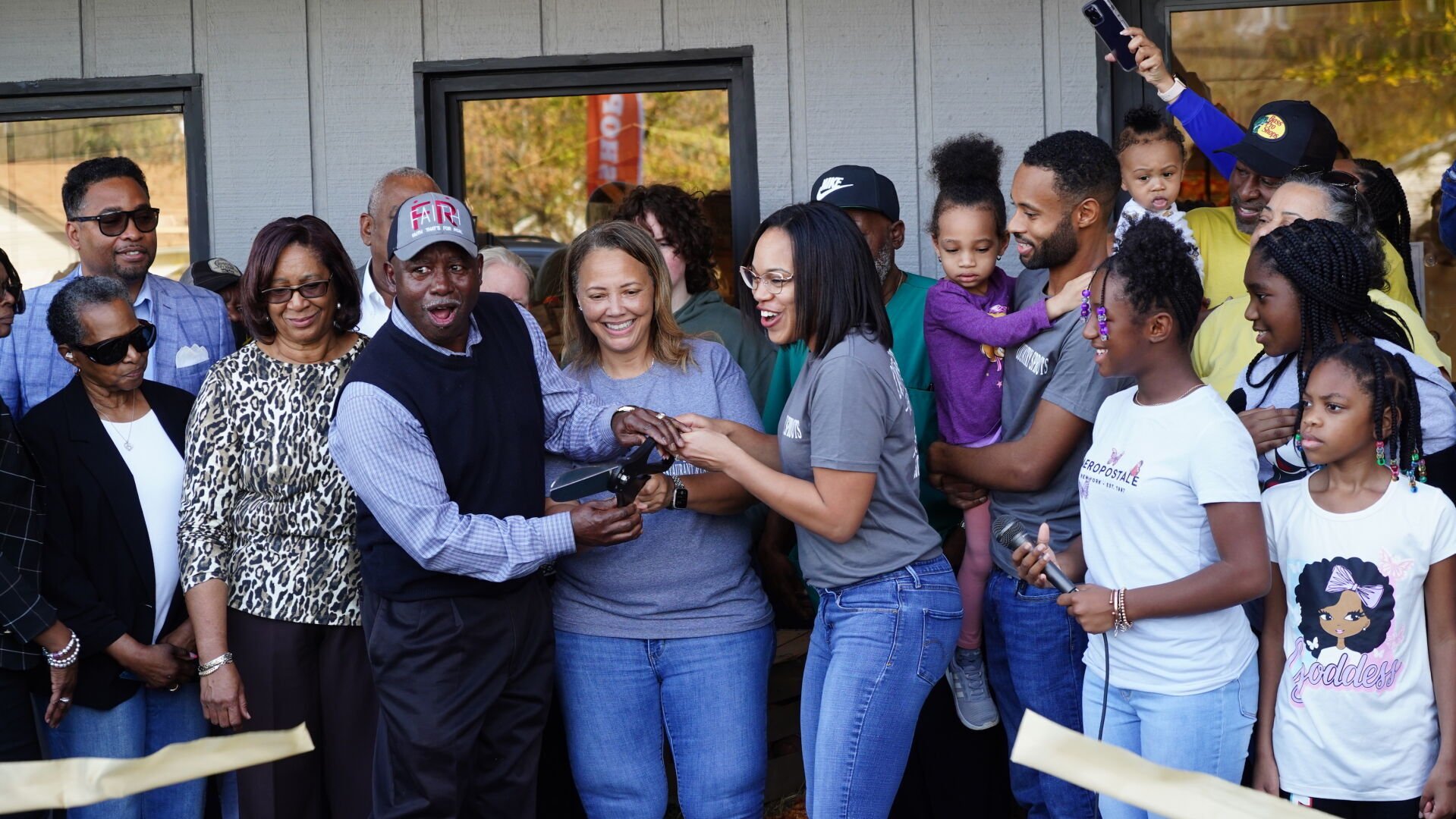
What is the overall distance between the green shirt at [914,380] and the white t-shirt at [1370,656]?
→ 3.81ft

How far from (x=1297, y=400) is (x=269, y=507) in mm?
2407

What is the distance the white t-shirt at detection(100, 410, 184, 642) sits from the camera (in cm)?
353

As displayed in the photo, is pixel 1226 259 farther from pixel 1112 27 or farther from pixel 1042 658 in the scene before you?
pixel 1042 658

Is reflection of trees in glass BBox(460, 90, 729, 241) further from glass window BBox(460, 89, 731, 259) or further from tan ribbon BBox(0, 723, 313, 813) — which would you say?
tan ribbon BBox(0, 723, 313, 813)

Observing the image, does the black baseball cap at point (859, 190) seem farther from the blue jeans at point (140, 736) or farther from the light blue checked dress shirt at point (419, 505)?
the blue jeans at point (140, 736)

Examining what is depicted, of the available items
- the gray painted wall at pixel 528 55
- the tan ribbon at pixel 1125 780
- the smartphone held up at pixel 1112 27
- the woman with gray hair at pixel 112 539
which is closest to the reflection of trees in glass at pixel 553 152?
the gray painted wall at pixel 528 55

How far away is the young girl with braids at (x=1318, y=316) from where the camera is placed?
9.52 feet

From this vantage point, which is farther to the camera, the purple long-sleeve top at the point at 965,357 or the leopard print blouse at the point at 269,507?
the purple long-sleeve top at the point at 965,357

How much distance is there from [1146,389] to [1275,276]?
407mm

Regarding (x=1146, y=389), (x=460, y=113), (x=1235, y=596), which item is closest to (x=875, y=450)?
(x=1146, y=389)

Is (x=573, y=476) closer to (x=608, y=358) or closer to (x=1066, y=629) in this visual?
(x=608, y=358)

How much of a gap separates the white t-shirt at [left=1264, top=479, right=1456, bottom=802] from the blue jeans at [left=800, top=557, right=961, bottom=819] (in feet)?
2.49

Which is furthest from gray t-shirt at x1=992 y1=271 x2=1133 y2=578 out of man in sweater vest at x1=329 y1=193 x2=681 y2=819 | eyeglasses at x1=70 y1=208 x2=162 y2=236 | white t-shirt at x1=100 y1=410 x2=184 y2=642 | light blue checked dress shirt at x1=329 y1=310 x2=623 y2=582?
eyeglasses at x1=70 y1=208 x2=162 y2=236

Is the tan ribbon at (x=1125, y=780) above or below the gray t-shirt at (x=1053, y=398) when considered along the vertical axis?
below
